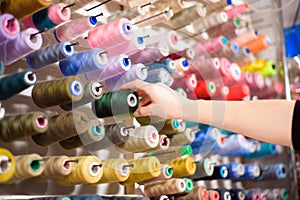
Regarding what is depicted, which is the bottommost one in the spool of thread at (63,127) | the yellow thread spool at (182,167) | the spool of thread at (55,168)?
the yellow thread spool at (182,167)

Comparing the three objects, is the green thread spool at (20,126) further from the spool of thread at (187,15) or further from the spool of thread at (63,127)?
the spool of thread at (187,15)

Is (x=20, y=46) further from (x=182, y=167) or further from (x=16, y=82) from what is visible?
(x=182, y=167)

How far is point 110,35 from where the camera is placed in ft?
3.30

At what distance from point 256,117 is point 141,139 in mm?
254

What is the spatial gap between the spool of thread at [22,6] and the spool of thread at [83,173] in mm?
296

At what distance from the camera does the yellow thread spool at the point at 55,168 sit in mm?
872

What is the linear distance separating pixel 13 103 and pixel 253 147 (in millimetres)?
886

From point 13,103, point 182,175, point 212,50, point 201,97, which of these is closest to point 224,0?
point 212,50

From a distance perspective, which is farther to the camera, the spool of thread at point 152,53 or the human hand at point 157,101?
the spool of thread at point 152,53

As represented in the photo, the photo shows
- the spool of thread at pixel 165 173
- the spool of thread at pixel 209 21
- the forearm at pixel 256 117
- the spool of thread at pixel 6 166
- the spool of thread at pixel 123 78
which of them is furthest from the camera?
the spool of thread at pixel 209 21

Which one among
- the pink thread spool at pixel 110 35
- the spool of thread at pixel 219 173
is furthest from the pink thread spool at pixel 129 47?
the spool of thread at pixel 219 173

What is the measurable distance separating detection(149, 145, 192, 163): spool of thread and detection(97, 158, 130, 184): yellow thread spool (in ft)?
0.48

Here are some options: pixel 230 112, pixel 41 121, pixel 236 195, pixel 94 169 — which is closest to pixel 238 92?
pixel 236 195

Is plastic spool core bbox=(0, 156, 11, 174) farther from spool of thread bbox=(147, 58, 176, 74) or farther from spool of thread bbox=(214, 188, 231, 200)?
spool of thread bbox=(214, 188, 231, 200)
